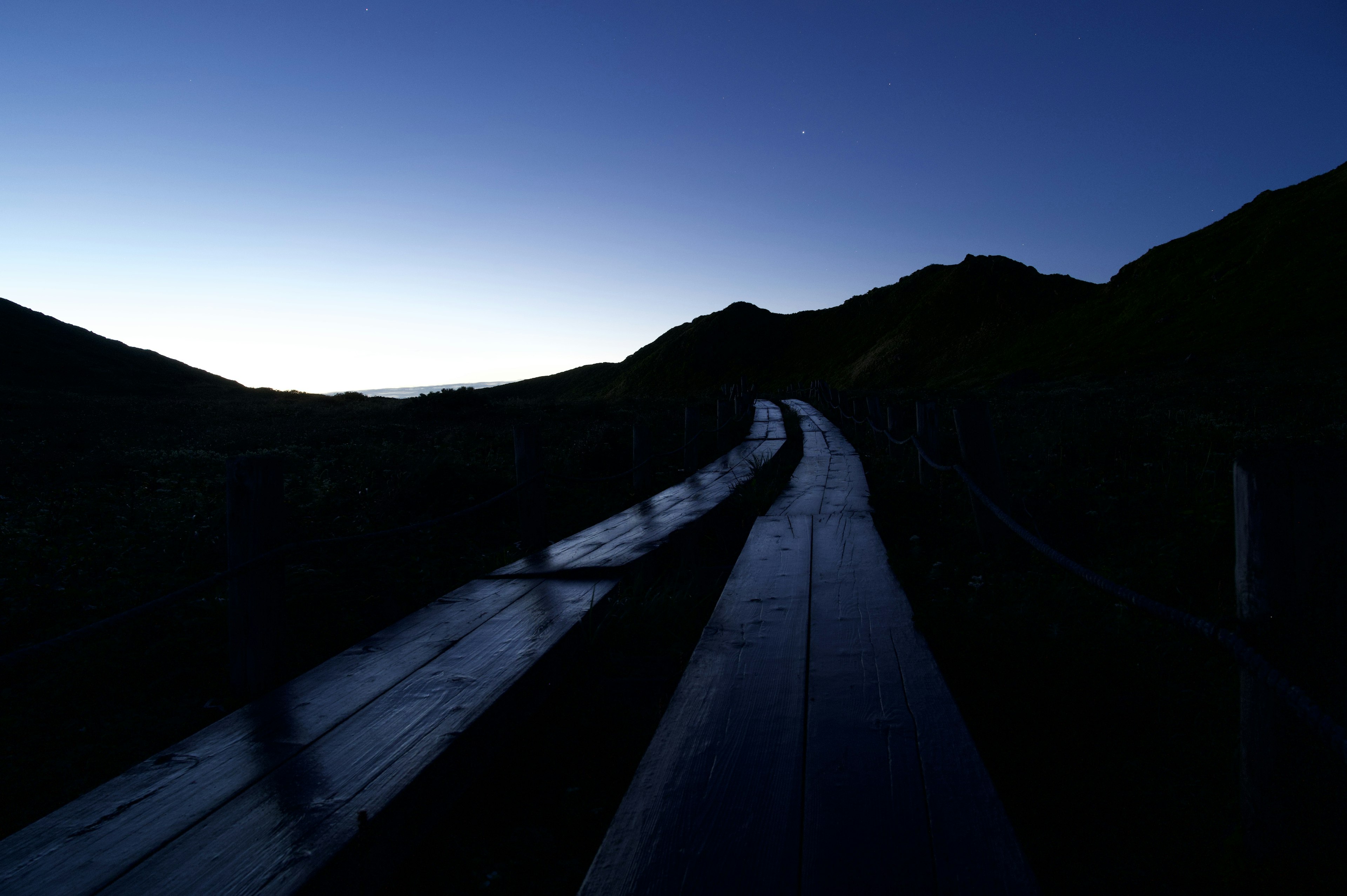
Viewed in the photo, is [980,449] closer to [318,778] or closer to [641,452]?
[318,778]

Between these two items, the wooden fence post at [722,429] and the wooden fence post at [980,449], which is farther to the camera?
the wooden fence post at [722,429]

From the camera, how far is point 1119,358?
39.5 metres

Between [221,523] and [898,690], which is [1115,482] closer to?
[898,690]

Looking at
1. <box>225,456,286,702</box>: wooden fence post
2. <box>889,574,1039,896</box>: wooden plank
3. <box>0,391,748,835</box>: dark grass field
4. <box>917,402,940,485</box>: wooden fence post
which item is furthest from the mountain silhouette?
<box>889,574,1039,896</box>: wooden plank

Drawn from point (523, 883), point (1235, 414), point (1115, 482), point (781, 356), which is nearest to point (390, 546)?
point (523, 883)

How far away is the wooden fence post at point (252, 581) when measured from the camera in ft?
10.1

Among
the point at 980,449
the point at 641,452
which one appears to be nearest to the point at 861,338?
the point at 641,452

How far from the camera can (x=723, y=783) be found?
1.81 meters

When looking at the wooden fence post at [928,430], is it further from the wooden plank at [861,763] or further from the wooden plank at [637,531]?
the wooden plank at [861,763]

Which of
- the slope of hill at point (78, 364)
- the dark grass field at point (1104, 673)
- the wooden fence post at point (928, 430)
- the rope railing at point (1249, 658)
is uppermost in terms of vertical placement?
the slope of hill at point (78, 364)

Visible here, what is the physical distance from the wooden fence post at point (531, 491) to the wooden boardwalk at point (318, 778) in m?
2.42

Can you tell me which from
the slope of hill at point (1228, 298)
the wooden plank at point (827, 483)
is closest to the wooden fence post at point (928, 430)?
the wooden plank at point (827, 483)

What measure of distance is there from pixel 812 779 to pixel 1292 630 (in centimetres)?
116

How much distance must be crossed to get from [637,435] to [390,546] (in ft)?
10.9
